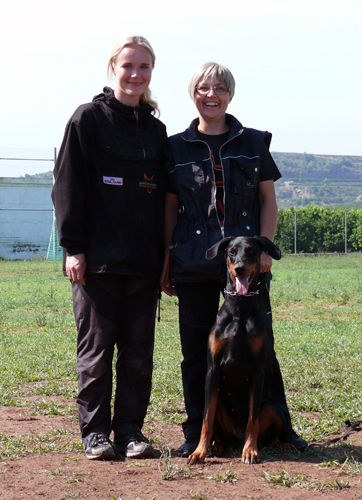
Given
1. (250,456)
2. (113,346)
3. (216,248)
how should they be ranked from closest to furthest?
(250,456), (216,248), (113,346)

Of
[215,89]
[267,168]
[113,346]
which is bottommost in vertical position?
[113,346]

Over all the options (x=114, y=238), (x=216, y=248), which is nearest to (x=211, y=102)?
(x=216, y=248)

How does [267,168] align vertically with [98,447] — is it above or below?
above

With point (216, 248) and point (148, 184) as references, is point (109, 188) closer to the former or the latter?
point (148, 184)

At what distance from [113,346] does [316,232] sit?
42.6 metres

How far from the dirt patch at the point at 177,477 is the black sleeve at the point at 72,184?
128 cm

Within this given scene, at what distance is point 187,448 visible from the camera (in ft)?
12.3

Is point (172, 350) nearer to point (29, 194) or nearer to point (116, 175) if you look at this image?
point (116, 175)

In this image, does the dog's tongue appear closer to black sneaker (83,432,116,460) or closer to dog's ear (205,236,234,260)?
dog's ear (205,236,234,260)

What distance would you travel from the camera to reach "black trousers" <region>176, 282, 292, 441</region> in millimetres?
3918

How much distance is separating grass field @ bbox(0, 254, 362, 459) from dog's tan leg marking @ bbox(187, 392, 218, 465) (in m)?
0.83

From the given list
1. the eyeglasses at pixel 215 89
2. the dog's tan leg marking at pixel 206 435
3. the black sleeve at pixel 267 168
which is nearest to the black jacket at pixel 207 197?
the black sleeve at pixel 267 168

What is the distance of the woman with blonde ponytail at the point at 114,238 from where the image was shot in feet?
12.4

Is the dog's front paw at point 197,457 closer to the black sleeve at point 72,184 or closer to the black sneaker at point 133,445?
the black sneaker at point 133,445
